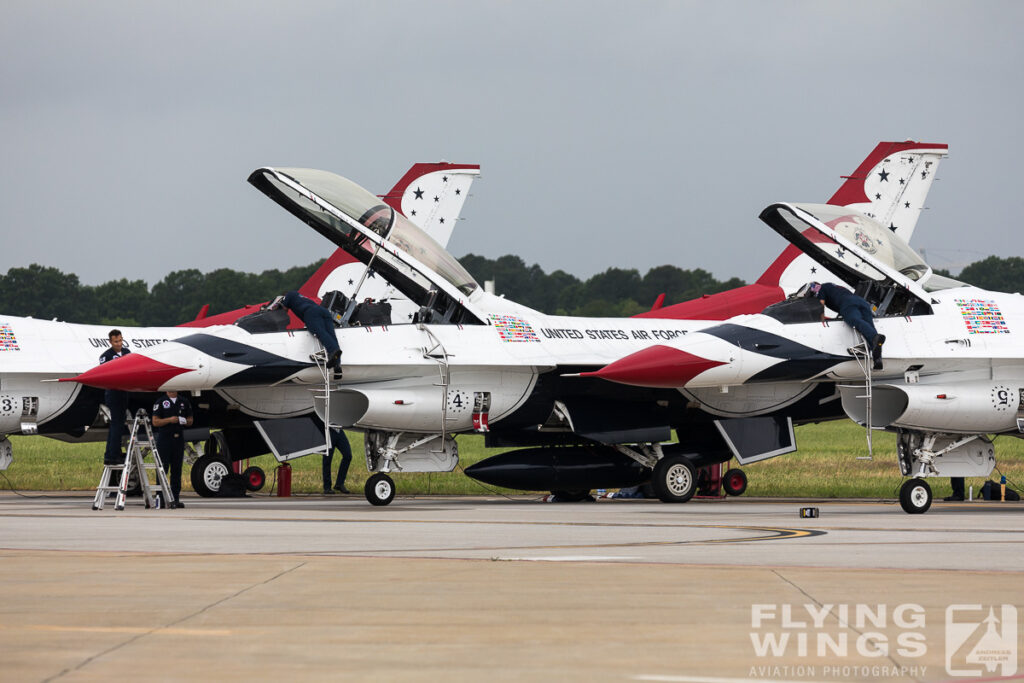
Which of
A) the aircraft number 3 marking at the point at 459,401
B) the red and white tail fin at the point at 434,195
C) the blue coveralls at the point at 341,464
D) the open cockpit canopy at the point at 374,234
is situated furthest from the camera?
the red and white tail fin at the point at 434,195

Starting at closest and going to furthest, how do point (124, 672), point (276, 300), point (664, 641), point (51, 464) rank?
point (124, 672)
point (664, 641)
point (276, 300)
point (51, 464)

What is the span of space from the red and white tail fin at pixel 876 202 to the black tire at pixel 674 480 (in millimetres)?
8779

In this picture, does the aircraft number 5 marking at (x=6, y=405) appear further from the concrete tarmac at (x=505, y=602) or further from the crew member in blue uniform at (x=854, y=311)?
the crew member in blue uniform at (x=854, y=311)

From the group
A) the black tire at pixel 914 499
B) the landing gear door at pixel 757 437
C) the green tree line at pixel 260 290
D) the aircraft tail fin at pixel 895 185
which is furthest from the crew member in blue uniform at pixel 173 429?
the green tree line at pixel 260 290

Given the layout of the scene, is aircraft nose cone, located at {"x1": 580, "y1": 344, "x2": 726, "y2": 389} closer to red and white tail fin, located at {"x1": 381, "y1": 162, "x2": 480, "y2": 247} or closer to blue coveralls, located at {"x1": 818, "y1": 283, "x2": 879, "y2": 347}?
blue coveralls, located at {"x1": 818, "y1": 283, "x2": 879, "y2": 347}

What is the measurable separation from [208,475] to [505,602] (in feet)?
48.7

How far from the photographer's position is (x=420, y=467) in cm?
1961

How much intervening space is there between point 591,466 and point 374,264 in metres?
4.32

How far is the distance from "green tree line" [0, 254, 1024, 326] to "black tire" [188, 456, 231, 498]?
61.4 metres

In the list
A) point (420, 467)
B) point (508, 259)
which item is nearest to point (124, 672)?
point (420, 467)

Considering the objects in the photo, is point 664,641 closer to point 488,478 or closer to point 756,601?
point 756,601

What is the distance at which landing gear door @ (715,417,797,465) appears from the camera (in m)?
20.8

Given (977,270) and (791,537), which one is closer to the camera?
(791,537)

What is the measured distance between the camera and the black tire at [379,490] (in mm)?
19016
